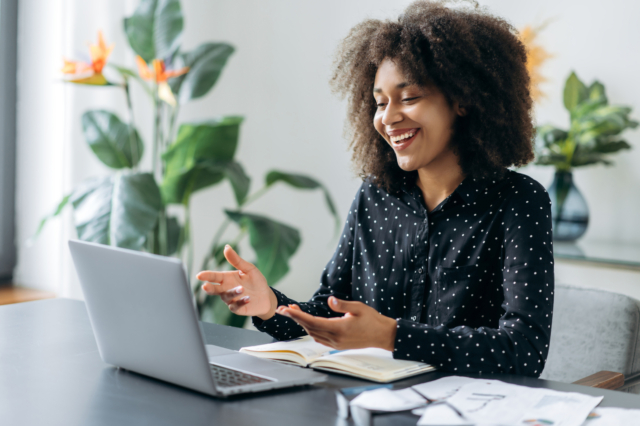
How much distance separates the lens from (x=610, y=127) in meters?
1.95

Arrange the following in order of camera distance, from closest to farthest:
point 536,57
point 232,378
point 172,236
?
point 232,378 → point 536,57 → point 172,236

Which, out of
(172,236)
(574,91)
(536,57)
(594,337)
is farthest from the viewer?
(172,236)

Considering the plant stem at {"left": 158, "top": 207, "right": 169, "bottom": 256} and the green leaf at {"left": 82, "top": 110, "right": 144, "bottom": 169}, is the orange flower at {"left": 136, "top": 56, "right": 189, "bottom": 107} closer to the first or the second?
the green leaf at {"left": 82, "top": 110, "right": 144, "bottom": 169}

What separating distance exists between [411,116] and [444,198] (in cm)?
19

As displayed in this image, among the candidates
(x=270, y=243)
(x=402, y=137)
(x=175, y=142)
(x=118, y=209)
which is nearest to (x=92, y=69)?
(x=175, y=142)

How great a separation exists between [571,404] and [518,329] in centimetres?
24

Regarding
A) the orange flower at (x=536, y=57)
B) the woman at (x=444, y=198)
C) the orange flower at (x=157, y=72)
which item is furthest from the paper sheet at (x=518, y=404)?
the orange flower at (x=157, y=72)

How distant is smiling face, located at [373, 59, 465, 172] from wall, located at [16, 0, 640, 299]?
107cm

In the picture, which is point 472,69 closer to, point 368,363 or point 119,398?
point 368,363

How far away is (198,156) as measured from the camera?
90.1 inches

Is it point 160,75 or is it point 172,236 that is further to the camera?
point 172,236

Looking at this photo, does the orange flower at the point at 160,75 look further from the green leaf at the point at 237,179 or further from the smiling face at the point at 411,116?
the smiling face at the point at 411,116

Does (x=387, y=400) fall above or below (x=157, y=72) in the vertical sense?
below

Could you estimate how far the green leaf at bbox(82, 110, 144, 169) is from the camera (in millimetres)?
2176
